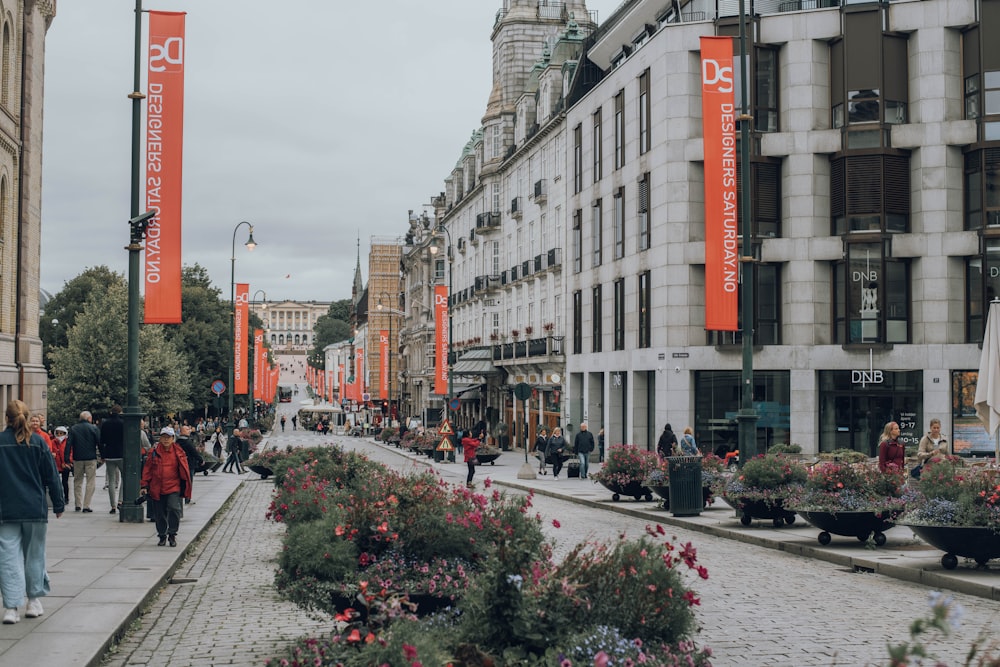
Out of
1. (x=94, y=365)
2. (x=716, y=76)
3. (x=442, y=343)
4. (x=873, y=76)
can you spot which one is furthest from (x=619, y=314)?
(x=94, y=365)

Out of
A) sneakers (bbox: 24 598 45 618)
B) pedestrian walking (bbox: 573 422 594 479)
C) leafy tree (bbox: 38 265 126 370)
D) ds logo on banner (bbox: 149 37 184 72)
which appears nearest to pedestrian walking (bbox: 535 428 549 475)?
pedestrian walking (bbox: 573 422 594 479)

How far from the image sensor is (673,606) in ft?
21.6

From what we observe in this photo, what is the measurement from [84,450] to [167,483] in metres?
5.42

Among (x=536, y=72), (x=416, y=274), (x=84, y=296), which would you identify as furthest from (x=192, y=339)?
(x=536, y=72)

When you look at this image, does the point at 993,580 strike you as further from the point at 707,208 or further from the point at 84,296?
the point at 84,296

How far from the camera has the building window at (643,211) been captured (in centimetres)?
4041

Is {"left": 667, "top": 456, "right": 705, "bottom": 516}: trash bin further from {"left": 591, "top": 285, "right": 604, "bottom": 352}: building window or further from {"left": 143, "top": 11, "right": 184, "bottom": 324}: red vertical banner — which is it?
{"left": 591, "top": 285, "right": 604, "bottom": 352}: building window

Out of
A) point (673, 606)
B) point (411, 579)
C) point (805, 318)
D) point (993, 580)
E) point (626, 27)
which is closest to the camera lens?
point (673, 606)

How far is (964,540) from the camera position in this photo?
12703mm

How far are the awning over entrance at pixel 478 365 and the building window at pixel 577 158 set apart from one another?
15463 millimetres

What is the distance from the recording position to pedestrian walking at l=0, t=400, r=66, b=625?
9.55m

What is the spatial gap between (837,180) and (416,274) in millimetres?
61314

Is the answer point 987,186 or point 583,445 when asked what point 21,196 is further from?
point 987,186

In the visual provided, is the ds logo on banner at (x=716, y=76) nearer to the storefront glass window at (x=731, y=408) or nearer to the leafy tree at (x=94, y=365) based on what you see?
the storefront glass window at (x=731, y=408)
